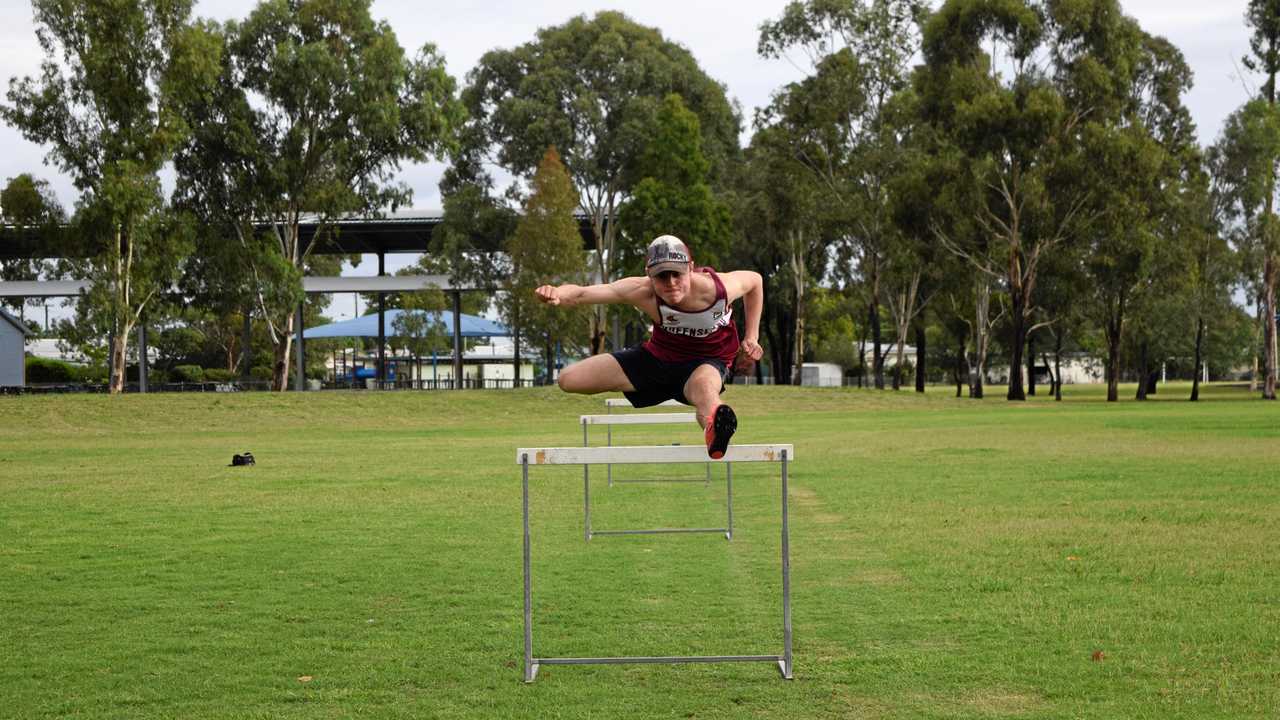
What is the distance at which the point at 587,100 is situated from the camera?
62812 mm

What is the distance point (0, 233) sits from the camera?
5672 centimetres

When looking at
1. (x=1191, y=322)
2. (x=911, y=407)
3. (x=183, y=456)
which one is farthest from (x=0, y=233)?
(x=1191, y=322)

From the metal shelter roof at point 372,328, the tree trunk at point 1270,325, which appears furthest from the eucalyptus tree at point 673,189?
the tree trunk at point 1270,325

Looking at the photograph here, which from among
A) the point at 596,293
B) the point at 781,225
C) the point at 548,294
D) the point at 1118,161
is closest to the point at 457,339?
the point at 781,225

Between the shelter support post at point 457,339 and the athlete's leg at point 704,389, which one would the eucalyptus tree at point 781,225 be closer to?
the shelter support post at point 457,339

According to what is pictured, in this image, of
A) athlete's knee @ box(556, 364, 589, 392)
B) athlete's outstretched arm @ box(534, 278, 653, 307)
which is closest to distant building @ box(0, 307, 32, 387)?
athlete's knee @ box(556, 364, 589, 392)

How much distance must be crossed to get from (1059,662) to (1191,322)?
237ft

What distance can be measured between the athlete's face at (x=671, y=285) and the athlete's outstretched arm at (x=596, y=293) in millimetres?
117

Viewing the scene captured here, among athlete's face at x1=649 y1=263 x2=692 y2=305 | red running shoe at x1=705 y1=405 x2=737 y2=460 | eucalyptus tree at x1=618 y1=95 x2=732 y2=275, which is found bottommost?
red running shoe at x1=705 y1=405 x2=737 y2=460

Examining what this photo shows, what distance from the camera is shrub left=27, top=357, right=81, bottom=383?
70.9 m

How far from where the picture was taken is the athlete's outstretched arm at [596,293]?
752 centimetres

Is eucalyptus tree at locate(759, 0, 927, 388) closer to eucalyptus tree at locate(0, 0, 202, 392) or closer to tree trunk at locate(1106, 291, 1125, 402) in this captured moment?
tree trunk at locate(1106, 291, 1125, 402)

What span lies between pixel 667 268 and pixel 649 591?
2.65m

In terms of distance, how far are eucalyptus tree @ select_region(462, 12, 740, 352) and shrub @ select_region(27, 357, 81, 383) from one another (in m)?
27.6
